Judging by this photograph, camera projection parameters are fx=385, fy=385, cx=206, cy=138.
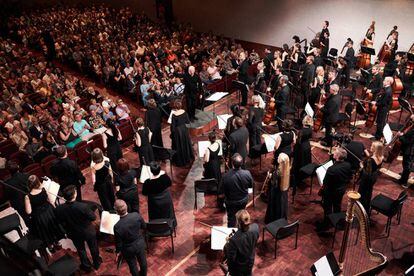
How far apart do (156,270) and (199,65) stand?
8216 millimetres

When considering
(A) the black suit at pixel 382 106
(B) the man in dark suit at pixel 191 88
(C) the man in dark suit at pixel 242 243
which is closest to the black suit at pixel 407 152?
(A) the black suit at pixel 382 106

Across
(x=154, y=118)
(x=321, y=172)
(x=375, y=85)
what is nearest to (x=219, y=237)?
(x=321, y=172)

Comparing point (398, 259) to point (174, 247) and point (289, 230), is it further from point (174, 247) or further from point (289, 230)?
point (174, 247)

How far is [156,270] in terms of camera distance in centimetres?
600

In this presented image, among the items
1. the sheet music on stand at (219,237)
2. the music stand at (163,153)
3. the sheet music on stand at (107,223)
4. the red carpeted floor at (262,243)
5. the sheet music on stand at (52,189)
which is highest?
the sheet music on stand at (52,189)

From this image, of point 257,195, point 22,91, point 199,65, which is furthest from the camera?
point 199,65

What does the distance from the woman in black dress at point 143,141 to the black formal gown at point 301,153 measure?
9.39 ft

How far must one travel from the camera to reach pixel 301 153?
721 cm

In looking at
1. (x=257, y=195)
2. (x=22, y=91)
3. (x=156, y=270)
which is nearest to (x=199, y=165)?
(x=257, y=195)

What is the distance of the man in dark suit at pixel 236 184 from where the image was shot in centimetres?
574

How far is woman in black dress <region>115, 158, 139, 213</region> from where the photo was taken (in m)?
5.97

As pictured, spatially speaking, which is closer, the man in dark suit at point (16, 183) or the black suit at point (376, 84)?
the man in dark suit at point (16, 183)

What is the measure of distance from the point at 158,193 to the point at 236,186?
3.97 feet

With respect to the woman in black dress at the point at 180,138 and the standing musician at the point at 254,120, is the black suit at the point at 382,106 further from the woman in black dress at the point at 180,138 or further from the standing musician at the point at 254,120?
the woman in black dress at the point at 180,138
